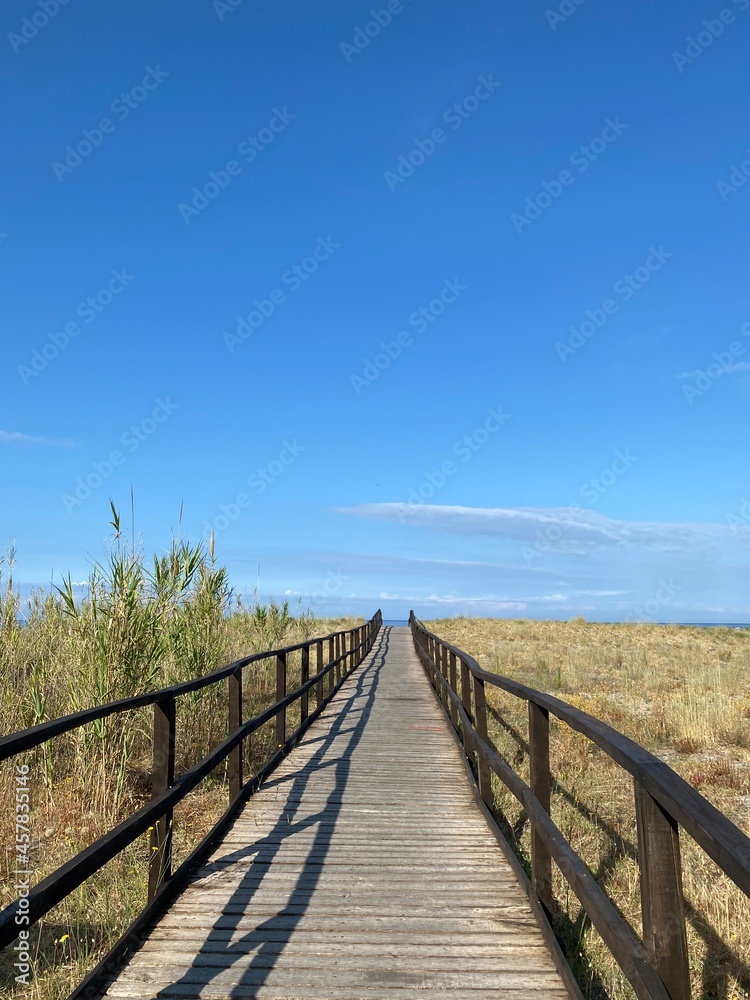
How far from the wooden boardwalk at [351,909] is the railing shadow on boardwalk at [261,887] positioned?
10 mm

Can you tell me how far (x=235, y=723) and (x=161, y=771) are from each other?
183 centimetres

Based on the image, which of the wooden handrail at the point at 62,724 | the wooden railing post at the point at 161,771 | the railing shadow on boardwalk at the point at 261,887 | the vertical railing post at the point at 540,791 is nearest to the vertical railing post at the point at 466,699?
the railing shadow on boardwalk at the point at 261,887

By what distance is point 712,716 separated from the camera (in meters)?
Result: 11.2

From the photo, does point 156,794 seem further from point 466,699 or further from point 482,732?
point 466,699

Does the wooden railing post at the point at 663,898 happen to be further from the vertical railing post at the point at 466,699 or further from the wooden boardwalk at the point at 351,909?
the vertical railing post at the point at 466,699

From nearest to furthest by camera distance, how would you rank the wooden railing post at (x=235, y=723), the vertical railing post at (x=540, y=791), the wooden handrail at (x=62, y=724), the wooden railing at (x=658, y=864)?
the wooden railing at (x=658, y=864)
the wooden handrail at (x=62, y=724)
the vertical railing post at (x=540, y=791)
the wooden railing post at (x=235, y=723)

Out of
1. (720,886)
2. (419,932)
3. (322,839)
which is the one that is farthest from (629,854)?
(419,932)

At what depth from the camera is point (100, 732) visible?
5.96 m

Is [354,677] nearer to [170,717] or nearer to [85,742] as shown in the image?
[85,742]

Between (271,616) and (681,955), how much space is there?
1458cm

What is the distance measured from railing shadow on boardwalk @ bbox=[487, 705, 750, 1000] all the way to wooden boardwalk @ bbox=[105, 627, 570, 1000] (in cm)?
38

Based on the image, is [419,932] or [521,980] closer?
[521,980]

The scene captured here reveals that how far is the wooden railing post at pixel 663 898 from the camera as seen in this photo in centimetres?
215

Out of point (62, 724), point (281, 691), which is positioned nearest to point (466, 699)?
point (281, 691)
